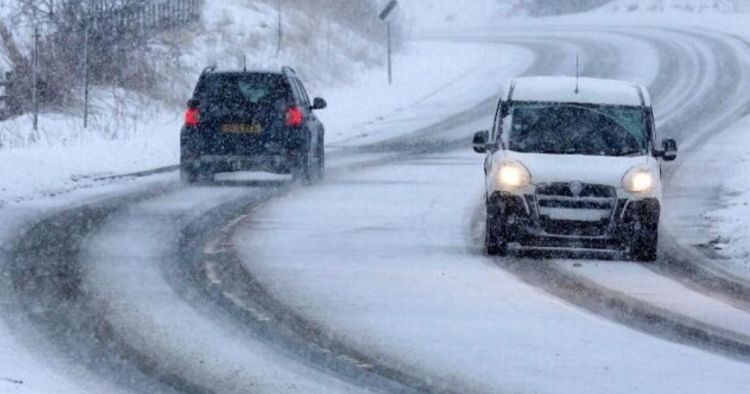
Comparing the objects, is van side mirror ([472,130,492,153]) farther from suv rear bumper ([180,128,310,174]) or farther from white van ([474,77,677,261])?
suv rear bumper ([180,128,310,174])

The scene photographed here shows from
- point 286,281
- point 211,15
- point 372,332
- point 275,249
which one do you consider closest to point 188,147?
point 275,249

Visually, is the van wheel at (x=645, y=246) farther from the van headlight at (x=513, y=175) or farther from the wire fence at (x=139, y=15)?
the wire fence at (x=139, y=15)

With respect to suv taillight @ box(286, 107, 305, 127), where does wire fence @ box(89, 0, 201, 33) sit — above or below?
above

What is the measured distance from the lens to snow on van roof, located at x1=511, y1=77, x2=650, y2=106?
1828 cm

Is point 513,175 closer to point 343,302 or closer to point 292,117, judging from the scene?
point 343,302

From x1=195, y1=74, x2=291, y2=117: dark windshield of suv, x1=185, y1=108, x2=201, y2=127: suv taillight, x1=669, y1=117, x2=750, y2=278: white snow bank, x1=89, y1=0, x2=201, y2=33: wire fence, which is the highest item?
x1=89, y1=0, x2=201, y2=33: wire fence

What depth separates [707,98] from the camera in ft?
147

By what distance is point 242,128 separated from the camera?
25.2 metres

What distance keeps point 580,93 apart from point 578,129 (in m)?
0.57

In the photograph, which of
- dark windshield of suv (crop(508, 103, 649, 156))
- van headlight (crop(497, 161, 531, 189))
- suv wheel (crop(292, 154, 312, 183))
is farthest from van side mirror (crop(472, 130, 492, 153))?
suv wheel (crop(292, 154, 312, 183))

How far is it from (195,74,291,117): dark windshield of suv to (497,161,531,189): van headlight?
Result: 8588mm

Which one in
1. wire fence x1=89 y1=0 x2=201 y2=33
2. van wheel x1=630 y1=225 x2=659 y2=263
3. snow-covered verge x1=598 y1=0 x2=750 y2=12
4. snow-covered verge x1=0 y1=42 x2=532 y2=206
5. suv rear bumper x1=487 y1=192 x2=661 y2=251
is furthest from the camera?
snow-covered verge x1=598 y1=0 x2=750 y2=12

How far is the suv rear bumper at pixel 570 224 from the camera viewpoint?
16875 mm

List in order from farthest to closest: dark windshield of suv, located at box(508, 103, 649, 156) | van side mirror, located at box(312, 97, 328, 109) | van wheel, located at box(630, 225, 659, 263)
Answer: van side mirror, located at box(312, 97, 328, 109) < dark windshield of suv, located at box(508, 103, 649, 156) < van wheel, located at box(630, 225, 659, 263)
